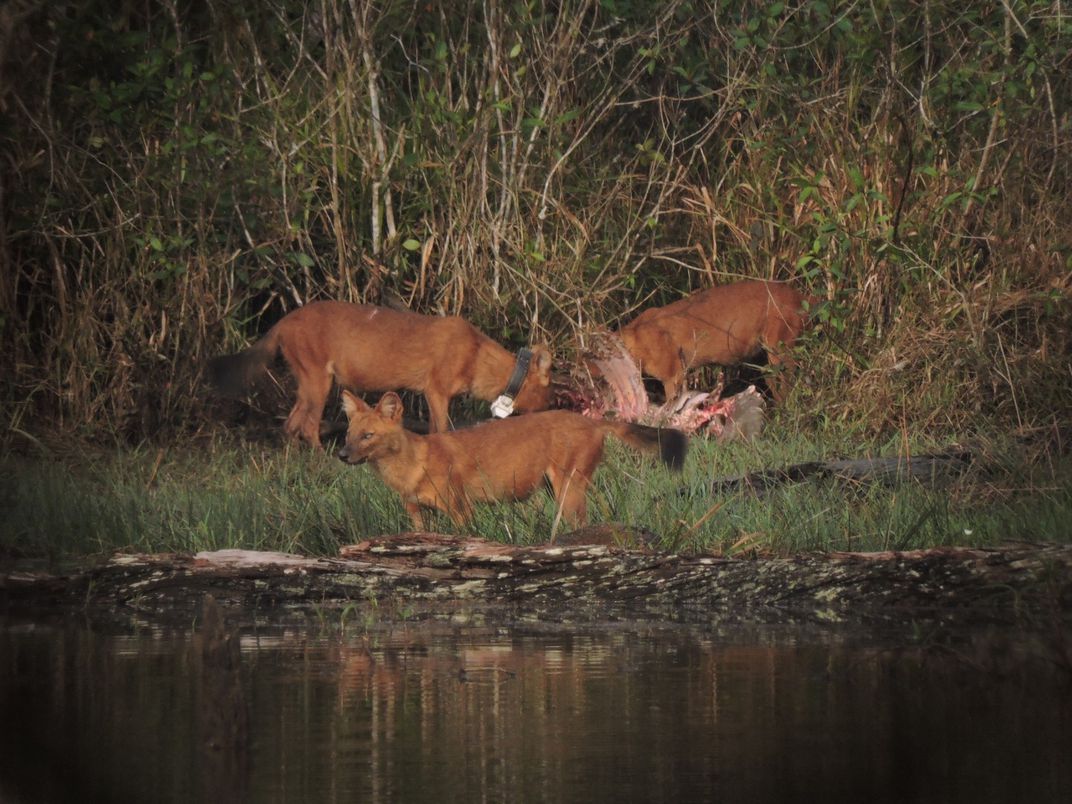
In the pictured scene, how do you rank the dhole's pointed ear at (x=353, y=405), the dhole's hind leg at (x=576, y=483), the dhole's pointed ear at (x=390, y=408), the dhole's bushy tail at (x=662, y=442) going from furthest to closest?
the dhole's pointed ear at (x=353, y=405), the dhole's pointed ear at (x=390, y=408), the dhole's bushy tail at (x=662, y=442), the dhole's hind leg at (x=576, y=483)

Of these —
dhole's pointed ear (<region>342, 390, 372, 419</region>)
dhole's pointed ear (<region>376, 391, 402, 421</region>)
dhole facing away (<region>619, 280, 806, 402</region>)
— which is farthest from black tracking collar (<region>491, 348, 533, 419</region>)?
dhole's pointed ear (<region>376, 391, 402, 421</region>)

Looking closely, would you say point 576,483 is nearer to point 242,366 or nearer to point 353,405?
point 353,405

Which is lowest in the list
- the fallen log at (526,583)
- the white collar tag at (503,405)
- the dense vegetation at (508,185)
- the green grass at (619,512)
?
the fallen log at (526,583)

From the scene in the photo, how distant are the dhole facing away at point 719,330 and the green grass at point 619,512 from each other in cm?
253

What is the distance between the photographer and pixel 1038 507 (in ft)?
26.6

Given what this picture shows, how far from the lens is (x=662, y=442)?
881 cm

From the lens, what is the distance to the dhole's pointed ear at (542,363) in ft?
39.7

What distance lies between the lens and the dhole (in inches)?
476

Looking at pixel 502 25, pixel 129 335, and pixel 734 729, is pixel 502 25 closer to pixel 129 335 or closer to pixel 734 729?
pixel 129 335

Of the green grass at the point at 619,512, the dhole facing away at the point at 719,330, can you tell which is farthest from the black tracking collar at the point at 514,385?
the green grass at the point at 619,512

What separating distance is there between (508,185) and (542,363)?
1.40 meters

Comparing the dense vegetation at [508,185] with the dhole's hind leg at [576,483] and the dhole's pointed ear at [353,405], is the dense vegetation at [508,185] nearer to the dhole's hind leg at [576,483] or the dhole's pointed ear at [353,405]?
the dhole's hind leg at [576,483]

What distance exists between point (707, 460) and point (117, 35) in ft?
16.9

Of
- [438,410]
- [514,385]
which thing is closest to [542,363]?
[514,385]
